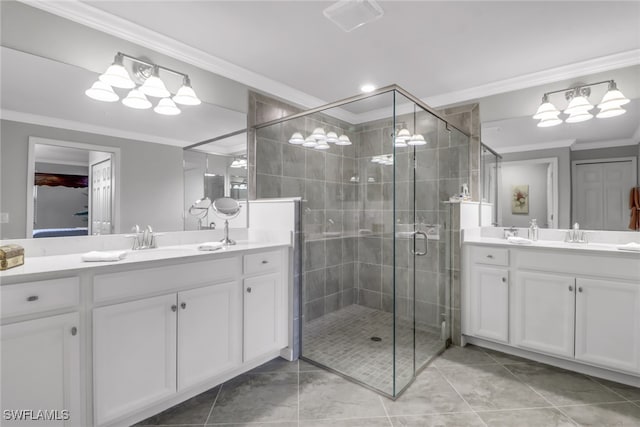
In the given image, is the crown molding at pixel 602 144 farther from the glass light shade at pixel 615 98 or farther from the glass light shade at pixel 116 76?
the glass light shade at pixel 116 76

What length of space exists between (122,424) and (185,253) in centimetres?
93

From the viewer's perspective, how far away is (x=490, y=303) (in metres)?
2.57

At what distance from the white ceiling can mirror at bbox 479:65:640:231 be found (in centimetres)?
2

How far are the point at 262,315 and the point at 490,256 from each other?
1.92m

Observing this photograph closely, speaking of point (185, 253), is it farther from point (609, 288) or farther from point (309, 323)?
point (609, 288)

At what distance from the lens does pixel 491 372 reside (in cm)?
227

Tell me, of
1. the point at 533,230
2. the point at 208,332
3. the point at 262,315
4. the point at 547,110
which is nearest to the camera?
the point at 208,332

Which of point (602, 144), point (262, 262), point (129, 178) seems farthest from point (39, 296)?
point (602, 144)

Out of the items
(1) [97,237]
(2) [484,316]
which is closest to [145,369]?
(1) [97,237]

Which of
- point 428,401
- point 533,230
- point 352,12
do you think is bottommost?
point 428,401

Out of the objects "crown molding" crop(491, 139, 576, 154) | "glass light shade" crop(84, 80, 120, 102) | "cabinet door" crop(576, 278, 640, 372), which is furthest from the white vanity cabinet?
"crown molding" crop(491, 139, 576, 154)

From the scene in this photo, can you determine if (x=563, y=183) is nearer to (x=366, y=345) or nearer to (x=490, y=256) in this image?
(x=490, y=256)

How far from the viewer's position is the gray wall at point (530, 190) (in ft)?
8.98

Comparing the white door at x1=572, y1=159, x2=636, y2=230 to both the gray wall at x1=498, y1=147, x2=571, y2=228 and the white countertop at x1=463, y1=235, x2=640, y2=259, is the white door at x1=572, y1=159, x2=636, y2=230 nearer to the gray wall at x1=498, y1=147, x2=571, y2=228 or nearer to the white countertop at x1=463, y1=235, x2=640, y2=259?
the gray wall at x1=498, y1=147, x2=571, y2=228
